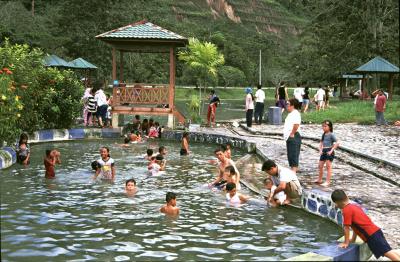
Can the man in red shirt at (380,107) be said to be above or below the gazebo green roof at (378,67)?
below

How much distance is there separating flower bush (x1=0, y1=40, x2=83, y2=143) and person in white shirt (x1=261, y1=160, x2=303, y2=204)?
8.07 metres

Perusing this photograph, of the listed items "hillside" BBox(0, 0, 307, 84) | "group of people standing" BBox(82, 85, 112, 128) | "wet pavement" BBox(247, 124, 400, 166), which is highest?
"hillside" BBox(0, 0, 307, 84)

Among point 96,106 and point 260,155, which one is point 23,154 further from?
point 96,106

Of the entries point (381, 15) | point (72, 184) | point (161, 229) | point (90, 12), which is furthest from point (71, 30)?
point (161, 229)

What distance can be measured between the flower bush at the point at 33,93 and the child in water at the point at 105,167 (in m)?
3.52

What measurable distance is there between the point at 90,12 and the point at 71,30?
9.44ft

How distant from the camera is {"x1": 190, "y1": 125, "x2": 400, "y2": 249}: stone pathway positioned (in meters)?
8.58

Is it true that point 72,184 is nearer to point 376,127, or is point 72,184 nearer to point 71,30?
point 376,127

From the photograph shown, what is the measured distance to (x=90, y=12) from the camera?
5353 centimetres

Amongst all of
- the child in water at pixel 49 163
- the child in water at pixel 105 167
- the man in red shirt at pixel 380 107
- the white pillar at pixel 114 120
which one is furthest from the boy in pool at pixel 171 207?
the man in red shirt at pixel 380 107

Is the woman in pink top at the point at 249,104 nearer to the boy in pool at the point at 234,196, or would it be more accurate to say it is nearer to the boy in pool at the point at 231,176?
the boy in pool at the point at 231,176

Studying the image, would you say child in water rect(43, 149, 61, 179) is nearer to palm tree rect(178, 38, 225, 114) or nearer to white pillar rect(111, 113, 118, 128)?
white pillar rect(111, 113, 118, 128)

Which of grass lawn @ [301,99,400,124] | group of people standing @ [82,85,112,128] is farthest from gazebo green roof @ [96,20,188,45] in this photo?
grass lawn @ [301,99,400,124]

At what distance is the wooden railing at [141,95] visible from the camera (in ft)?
78.6
